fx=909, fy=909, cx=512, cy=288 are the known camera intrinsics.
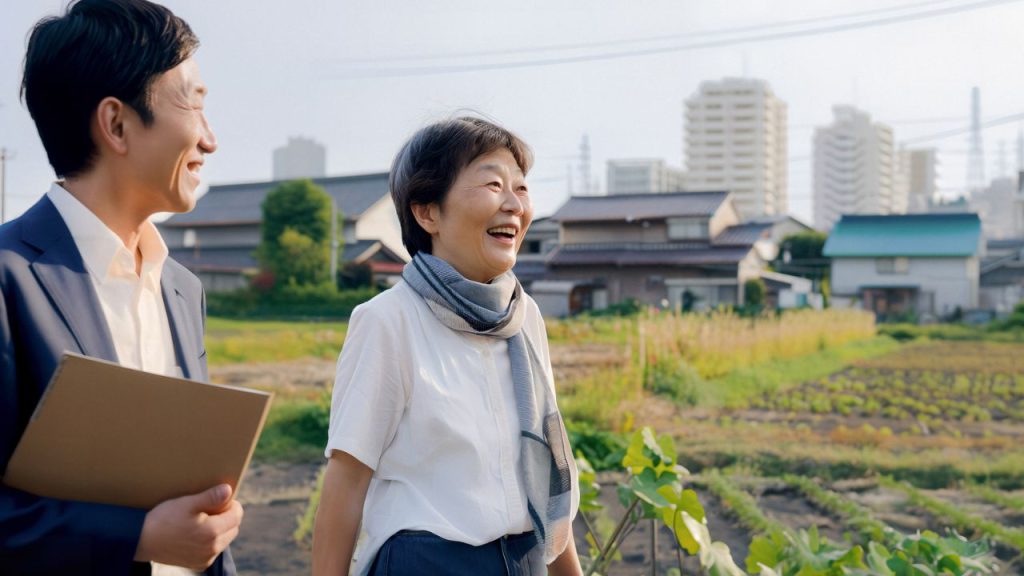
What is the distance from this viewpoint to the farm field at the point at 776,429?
3.83m

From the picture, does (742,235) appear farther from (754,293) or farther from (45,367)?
(45,367)

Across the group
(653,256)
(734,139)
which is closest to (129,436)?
(653,256)

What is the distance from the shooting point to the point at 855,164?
5562 centimetres

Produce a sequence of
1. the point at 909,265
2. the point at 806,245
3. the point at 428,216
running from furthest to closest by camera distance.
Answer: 1. the point at 806,245
2. the point at 909,265
3. the point at 428,216

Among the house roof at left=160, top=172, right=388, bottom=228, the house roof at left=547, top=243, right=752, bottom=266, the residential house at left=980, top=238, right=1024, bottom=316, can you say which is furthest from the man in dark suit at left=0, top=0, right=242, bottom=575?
the residential house at left=980, top=238, right=1024, bottom=316

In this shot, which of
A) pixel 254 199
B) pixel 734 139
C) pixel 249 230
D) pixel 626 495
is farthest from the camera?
pixel 734 139

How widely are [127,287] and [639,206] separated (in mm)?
17977

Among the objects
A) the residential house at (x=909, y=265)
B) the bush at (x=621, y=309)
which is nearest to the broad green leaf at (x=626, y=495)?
the bush at (x=621, y=309)

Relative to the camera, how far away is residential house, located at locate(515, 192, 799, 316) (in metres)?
16.9

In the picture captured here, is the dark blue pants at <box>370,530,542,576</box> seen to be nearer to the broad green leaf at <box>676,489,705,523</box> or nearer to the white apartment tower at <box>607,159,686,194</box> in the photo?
the broad green leaf at <box>676,489,705,523</box>

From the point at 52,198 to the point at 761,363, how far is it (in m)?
9.25

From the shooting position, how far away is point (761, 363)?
383 inches

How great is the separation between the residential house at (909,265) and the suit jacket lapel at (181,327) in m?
17.5

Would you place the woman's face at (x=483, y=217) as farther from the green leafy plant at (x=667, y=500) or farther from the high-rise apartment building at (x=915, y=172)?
the high-rise apartment building at (x=915, y=172)
